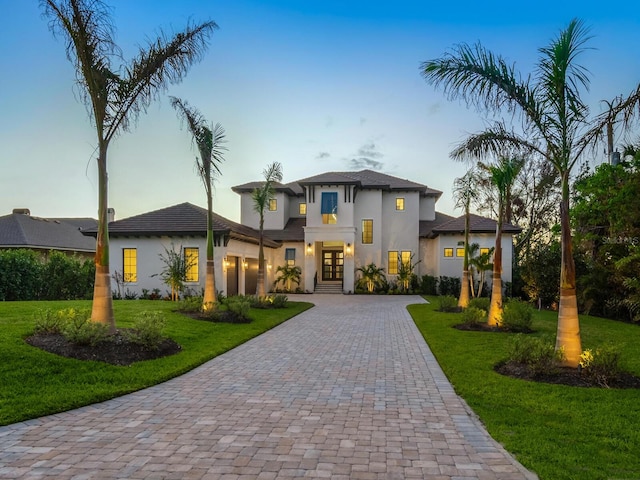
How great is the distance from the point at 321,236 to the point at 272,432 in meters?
21.7

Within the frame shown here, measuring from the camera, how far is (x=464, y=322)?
12.8 meters

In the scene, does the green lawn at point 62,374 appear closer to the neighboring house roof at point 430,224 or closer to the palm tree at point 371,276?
the palm tree at point 371,276

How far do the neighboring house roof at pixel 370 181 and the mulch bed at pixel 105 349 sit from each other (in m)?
18.6

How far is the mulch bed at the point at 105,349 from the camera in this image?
716cm

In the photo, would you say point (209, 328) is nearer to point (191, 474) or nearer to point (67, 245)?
point (191, 474)

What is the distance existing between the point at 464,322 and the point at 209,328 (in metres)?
7.36

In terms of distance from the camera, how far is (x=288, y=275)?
26.0m

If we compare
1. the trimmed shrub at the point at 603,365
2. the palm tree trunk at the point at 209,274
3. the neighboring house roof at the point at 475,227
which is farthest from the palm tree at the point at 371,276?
the trimmed shrub at the point at 603,365

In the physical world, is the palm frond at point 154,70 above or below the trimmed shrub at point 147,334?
above

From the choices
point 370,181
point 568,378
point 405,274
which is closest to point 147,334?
point 568,378

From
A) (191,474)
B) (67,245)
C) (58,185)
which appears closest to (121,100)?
(191,474)

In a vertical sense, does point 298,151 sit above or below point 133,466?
above

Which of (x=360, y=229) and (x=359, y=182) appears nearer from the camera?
(x=359, y=182)

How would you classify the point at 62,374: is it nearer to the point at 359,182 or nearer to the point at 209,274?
the point at 209,274
